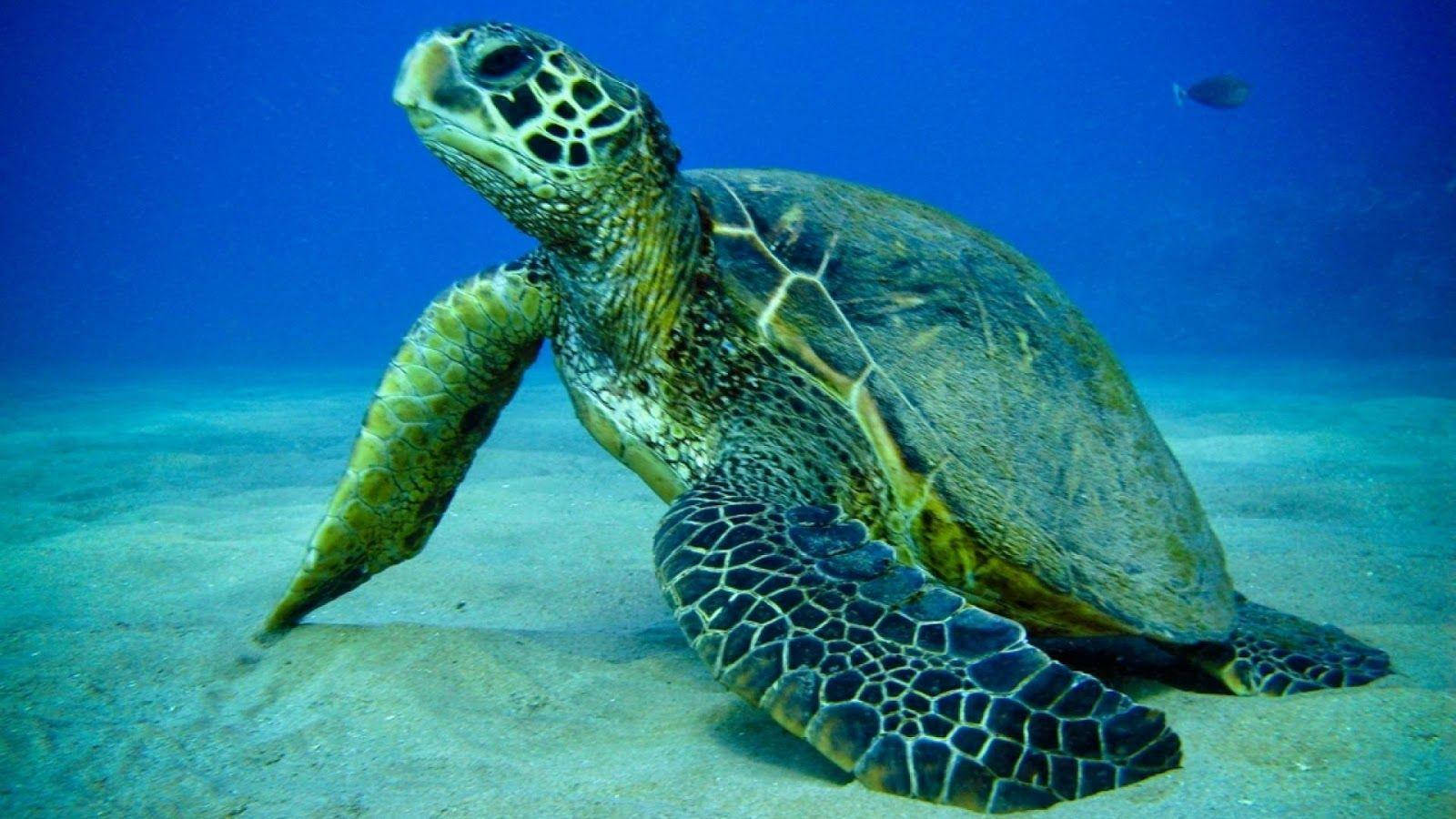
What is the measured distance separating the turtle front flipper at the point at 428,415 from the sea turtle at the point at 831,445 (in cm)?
1

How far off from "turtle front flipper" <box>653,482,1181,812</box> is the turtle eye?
1.71 metres

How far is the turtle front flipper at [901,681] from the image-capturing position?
1.66m

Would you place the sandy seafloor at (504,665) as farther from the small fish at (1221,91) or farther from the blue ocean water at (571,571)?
the small fish at (1221,91)

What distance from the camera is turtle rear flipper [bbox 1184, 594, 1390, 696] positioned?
2.42 meters

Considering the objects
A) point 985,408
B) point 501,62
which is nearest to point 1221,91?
point 985,408

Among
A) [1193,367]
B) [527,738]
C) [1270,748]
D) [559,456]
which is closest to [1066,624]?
[1270,748]

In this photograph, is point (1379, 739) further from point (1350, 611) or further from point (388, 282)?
point (388, 282)

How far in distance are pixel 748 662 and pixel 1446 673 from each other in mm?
2462

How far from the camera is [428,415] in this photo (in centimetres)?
314

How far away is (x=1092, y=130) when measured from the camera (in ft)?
253

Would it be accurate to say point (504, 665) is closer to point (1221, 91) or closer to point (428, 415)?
point (428, 415)

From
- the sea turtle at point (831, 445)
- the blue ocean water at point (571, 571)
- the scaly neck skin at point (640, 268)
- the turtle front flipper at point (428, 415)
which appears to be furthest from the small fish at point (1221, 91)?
the turtle front flipper at point (428, 415)

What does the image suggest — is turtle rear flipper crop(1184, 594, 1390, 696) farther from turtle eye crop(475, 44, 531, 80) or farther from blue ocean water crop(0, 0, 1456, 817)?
turtle eye crop(475, 44, 531, 80)

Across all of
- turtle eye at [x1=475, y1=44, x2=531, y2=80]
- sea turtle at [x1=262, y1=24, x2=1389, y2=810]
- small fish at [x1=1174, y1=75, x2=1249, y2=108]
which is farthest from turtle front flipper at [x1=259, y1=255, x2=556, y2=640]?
small fish at [x1=1174, y1=75, x2=1249, y2=108]
